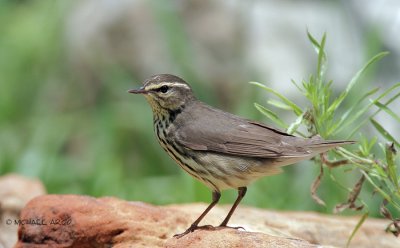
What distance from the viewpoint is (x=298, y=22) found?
10039mm

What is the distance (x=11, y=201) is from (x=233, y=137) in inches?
66.9

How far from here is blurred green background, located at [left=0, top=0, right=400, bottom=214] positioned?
322 inches

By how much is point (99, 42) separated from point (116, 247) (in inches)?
232

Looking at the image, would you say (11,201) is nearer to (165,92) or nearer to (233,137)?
(165,92)

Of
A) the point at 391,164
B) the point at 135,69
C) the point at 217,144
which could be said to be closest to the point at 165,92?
the point at 217,144

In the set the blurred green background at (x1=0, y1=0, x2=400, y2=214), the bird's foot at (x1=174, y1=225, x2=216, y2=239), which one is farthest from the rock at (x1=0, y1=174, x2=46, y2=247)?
the blurred green background at (x1=0, y1=0, x2=400, y2=214)

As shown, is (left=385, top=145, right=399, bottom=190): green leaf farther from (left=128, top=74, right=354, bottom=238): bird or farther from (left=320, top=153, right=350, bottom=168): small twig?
(left=128, top=74, right=354, bottom=238): bird

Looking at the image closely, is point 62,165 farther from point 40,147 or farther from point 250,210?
point 250,210

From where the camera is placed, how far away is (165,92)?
556cm

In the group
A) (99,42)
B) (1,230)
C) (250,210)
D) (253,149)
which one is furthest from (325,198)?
(99,42)

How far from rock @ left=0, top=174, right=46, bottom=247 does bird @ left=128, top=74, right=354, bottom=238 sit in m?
1.10

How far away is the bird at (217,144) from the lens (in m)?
5.07

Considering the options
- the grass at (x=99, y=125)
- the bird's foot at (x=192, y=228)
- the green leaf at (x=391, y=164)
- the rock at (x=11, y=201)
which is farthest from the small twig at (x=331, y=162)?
the rock at (x=11, y=201)

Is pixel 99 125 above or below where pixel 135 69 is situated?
below
